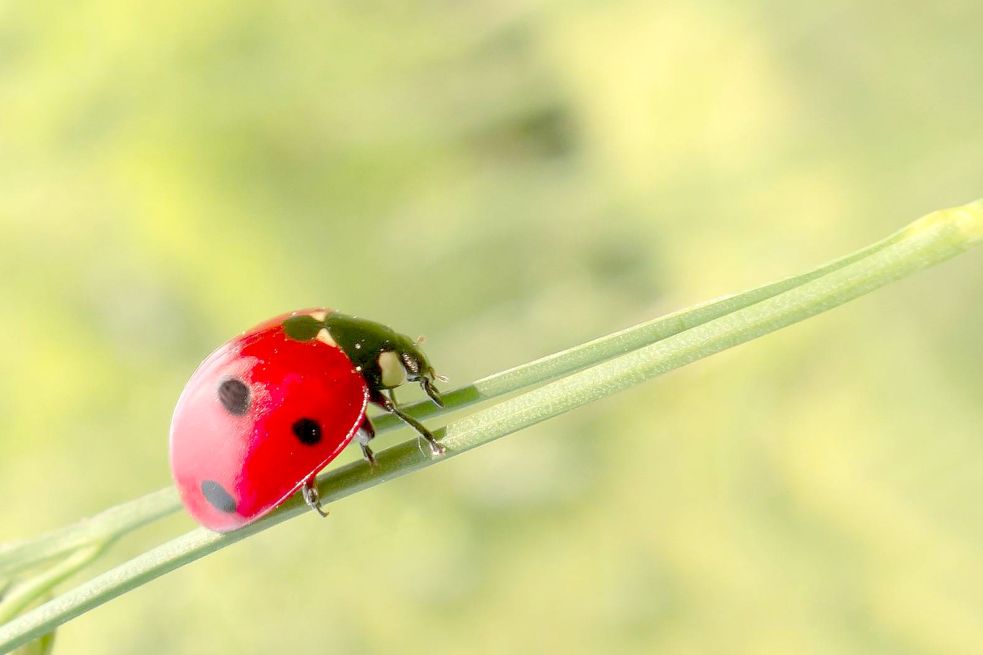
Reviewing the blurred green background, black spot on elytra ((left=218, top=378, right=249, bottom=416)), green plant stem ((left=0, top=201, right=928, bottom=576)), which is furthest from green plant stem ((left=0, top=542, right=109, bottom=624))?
the blurred green background

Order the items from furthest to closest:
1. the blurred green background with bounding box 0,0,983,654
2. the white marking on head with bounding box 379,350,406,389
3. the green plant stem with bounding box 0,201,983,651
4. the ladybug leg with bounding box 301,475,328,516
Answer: the blurred green background with bounding box 0,0,983,654 < the white marking on head with bounding box 379,350,406,389 < the ladybug leg with bounding box 301,475,328,516 < the green plant stem with bounding box 0,201,983,651

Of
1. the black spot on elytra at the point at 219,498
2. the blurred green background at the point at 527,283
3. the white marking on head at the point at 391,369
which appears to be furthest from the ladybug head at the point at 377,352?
the blurred green background at the point at 527,283

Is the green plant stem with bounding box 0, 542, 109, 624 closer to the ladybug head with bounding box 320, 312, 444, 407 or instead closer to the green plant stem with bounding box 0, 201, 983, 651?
the green plant stem with bounding box 0, 201, 983, 651

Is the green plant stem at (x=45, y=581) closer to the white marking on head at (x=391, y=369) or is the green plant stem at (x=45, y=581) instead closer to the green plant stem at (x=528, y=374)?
the green plant stem at (x=528, y=374)

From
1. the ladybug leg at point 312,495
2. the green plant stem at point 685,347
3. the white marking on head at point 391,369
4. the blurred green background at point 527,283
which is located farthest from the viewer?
the blurred green background at point 527,283

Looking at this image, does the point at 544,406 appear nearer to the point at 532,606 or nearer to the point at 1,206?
the point at 532,606

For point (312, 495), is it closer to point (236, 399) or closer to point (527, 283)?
point (236, 399)
